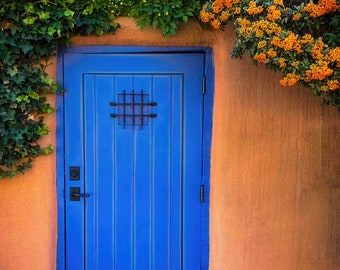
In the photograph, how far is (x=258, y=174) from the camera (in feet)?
12.5

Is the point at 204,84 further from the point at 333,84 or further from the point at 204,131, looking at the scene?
the point at 333,84

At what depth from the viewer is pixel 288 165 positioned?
3789 mm

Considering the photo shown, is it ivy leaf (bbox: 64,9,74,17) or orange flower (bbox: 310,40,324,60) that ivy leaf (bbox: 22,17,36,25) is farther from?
orange flower (bbox: 310,40,324,60)

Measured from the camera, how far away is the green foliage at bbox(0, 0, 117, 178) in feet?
11.9

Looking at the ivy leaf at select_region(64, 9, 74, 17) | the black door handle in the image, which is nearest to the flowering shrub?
the ivy leaf at select_region(64, 9, 74, 17)

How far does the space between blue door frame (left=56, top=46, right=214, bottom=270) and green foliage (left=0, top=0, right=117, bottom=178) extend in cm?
12

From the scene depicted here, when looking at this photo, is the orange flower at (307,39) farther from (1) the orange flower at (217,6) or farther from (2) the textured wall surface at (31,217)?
(2) the textured wall surface at (31,217)

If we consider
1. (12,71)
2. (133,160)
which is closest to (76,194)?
(133,160)

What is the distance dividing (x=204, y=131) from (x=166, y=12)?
3.17ft

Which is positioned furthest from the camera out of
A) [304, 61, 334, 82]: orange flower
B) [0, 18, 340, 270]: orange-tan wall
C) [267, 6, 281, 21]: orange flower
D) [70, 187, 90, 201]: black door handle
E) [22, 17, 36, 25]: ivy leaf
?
[70, 187, 90, 201]: black door handle

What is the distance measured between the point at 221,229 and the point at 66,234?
1.26 meters

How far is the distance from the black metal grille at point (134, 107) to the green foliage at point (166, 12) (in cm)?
57

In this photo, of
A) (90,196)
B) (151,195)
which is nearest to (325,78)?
(151,195)

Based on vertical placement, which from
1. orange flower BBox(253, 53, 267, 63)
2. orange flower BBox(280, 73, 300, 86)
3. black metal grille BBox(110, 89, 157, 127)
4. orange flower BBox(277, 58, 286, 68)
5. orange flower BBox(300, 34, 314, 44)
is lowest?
black metal grille BBox(110, 89, 157, 127)
